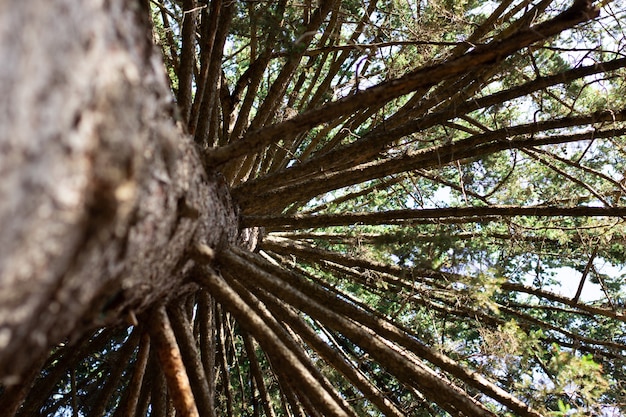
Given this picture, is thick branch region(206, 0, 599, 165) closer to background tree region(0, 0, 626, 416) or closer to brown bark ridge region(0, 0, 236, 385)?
background tree region(0, 0, 626, 416)

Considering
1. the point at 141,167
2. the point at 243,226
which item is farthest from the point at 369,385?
the point at 141,167

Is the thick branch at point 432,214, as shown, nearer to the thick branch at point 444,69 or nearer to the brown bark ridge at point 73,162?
the thick branch at point 444,69

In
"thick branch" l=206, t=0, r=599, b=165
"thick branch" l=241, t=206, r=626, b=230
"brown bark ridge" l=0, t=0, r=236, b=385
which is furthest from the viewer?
"thick branch" l=241, t=206, r=626, b=230

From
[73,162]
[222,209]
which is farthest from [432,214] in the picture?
[73,162]

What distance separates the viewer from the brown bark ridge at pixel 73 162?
2.53 ft

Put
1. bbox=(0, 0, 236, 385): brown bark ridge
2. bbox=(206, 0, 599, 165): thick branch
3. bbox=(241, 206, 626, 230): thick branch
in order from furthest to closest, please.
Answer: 1. bbox=(241, 206, 626, 230): thick branch
2. bbox=(206, 0, 599, 165): thick branch
3. bbox=(0, 0, 236, 385): brown bark ridge

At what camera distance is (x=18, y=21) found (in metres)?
0.76

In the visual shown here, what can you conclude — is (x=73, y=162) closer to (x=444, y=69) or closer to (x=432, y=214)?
(x=444, y=69)

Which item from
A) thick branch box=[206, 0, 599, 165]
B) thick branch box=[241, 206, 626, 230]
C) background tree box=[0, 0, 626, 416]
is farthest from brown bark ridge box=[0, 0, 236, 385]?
thick branch box=[241, 206, 626, 230]

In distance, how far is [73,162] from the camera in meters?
0.86

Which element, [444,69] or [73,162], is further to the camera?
[444,69]

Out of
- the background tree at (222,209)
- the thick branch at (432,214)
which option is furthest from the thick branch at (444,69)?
the thick branch at (432,214)

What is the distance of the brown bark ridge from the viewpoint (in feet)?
2.53

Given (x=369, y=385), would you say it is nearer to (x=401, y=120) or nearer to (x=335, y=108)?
(x=335, y=108)
